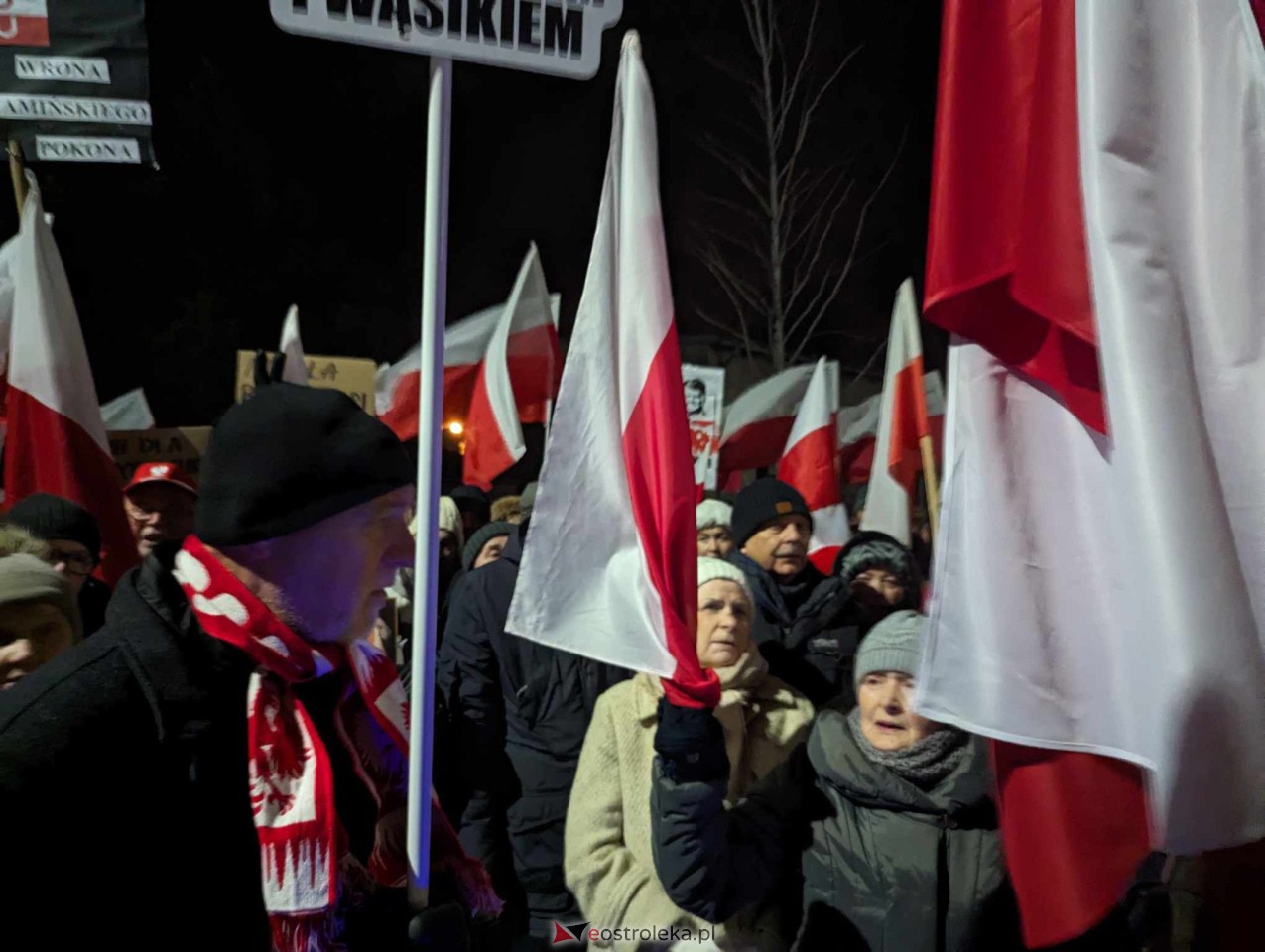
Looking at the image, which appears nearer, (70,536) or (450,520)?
(70,536)

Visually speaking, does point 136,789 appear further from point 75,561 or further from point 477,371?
point 477,371

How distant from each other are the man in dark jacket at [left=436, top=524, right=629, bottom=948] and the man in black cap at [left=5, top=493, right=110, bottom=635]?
1309 millimetres

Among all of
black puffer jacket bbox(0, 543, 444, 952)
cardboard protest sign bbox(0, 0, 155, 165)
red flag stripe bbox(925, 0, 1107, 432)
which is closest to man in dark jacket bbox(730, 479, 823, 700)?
red flag stripe bbox(925, 0, 1107, 432)

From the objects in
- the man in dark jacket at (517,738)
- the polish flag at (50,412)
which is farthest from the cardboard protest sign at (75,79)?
the man in dark jacket at (517,738)

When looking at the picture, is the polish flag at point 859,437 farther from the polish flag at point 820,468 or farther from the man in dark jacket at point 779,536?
the man in dark jacket at point 779,536

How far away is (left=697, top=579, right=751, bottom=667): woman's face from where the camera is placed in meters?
3.04

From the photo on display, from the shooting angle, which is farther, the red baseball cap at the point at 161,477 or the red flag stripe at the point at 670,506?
the red baseball cap at the point at 161,477

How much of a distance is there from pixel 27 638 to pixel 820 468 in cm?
502

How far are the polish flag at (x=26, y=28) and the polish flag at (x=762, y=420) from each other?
5.07 m

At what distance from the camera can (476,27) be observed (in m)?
2.24

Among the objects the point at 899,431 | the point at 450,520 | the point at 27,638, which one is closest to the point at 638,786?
the point at 27,638

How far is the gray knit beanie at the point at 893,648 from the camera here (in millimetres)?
2662

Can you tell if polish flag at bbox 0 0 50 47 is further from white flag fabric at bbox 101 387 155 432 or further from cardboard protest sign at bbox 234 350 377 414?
white flag fabric at bbox 101 387 155 432

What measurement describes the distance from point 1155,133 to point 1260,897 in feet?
4.22
